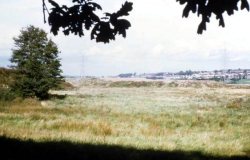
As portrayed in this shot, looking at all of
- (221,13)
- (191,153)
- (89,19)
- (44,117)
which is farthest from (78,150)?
(44,117)

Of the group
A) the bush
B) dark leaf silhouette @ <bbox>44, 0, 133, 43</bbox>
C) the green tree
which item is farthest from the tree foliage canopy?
the green tree

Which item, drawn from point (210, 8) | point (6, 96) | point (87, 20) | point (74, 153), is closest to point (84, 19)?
point (87, 20)

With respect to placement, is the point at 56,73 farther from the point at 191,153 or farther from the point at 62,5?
the point at 62,5

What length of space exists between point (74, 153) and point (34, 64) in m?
32.0

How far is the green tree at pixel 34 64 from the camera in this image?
4184cm

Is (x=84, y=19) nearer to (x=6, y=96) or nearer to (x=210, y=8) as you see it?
(x=210, y=8)

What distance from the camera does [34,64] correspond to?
41969 millimetres

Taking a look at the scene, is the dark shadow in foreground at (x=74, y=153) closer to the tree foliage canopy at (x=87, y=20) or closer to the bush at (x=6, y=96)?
the tree foliage canopy at (x=87, y=20)

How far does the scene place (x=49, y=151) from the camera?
36.0 ft

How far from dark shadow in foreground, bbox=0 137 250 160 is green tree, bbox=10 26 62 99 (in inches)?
1183

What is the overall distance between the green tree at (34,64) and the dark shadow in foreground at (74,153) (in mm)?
30053

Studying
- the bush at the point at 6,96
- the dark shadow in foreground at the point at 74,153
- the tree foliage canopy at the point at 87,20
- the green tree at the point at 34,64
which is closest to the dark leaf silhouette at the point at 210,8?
the tree foliage canopy at the point at 87,20

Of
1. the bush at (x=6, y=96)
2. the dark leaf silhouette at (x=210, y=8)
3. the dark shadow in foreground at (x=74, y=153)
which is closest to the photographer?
the dark leaf silhouette at (x=210, y=8)

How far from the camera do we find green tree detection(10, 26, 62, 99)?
41.8 metres
